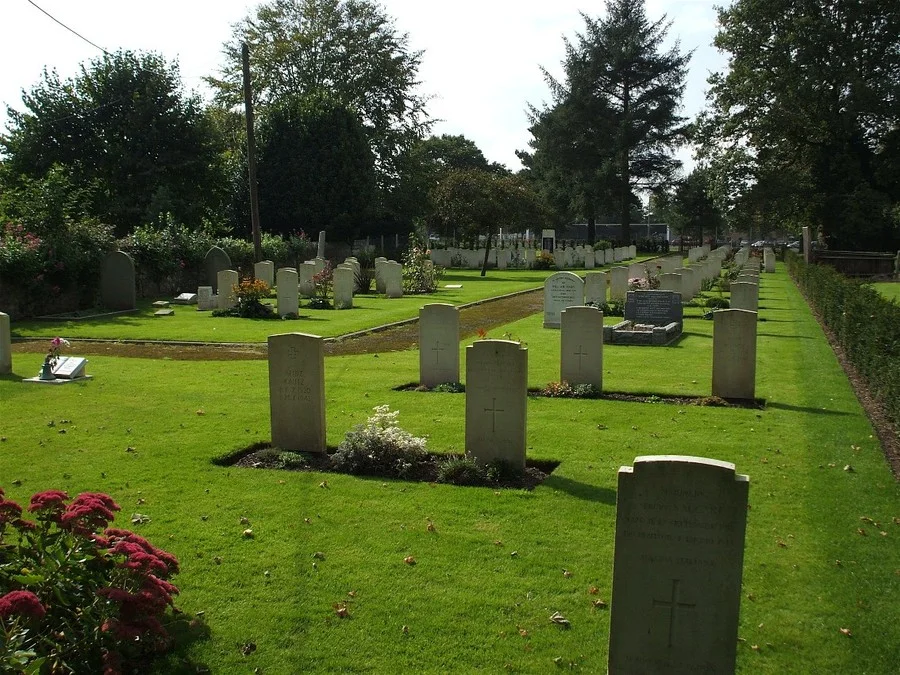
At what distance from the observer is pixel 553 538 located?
266 inches

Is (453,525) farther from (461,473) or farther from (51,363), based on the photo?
(51,363)

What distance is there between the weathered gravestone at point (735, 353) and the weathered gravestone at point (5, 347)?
1137 centimetres

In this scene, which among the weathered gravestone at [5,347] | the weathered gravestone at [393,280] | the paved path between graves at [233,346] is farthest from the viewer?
the weathered gravestone at [393,280]

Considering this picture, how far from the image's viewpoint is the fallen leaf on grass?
17.5ft

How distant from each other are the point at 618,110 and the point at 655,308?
50.4m

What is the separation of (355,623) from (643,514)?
2.13m

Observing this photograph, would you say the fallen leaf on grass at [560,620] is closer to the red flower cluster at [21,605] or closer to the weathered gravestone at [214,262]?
the red flower cluster at [21,605]

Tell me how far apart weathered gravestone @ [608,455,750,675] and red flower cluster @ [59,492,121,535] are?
2.96m

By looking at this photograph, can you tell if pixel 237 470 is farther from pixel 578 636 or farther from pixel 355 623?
pixel 578 636

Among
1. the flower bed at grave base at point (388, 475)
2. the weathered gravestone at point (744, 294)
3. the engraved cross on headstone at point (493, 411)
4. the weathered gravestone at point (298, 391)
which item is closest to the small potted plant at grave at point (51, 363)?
the flower bed at grave base at point (388, 475)

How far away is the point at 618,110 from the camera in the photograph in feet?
216

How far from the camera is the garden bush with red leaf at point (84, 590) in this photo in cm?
431

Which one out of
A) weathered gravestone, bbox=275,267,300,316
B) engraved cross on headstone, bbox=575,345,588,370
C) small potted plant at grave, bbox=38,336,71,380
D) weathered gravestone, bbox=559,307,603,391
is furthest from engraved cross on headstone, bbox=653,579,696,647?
weathered gravestone, bbox=275,267,300,316

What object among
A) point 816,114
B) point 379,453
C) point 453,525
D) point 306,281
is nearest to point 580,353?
point 379,453
